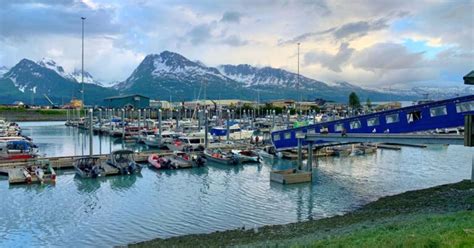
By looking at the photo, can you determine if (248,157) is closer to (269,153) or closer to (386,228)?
(269,153)

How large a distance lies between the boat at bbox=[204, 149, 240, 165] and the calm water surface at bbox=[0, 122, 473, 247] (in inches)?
46.7

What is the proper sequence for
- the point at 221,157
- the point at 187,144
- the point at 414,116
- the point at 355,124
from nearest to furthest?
the point at 414,116
the point at 355,124
the point at 221,157
the point at 187,144

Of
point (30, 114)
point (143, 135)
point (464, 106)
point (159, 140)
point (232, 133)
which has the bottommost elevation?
point (159, 140)

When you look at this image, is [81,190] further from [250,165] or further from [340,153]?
[340,153]

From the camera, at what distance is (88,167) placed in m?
44.2

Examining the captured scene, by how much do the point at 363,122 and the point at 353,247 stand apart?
97.4 feet

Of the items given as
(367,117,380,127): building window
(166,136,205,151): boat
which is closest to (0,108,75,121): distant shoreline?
(166,136,205,151): boat

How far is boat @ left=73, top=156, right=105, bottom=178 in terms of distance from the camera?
42375 mm

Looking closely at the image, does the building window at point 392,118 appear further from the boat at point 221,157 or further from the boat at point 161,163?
the boat at point 161,163

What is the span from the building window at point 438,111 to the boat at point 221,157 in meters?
22.5

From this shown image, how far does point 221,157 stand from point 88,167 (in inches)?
589

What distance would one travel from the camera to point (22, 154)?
164 ft

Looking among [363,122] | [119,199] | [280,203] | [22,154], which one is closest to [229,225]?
[280,203]

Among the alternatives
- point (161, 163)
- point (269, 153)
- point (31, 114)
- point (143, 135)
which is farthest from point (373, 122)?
point (31, 114)
